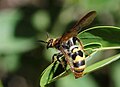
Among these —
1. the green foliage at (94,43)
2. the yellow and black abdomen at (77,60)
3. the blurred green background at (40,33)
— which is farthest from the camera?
the blurred green background at (40,33)

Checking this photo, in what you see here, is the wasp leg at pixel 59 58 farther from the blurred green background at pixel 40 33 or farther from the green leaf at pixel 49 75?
the blurred green background at pixel 40 33

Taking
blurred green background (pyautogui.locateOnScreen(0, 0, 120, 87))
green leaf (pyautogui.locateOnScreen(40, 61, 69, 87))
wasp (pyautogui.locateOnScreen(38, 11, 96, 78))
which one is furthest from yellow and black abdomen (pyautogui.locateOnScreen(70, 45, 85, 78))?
blurred green background (pyautogui.locateOnScreen(0, 0, 120, 87))

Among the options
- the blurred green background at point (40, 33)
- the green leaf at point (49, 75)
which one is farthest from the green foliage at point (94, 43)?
the blurred green background at point (40, 33)

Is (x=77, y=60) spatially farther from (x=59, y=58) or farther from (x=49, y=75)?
(x=49, y=75)

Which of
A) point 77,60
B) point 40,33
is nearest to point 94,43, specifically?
point 77,60

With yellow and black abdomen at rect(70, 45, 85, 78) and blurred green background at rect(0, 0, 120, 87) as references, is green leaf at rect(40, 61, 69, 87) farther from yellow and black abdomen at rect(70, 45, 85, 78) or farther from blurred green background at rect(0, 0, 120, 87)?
blurred green background at rect(0, 0, 120, 87)

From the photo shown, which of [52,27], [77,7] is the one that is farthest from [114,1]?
[52,27]
